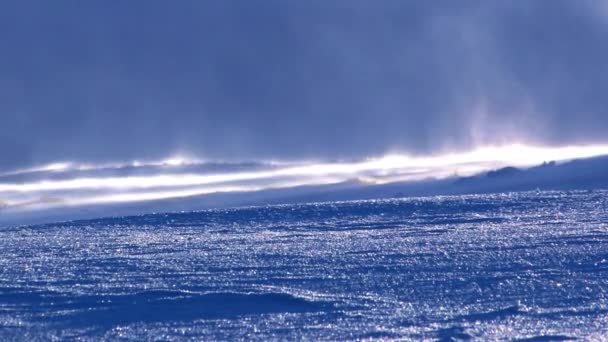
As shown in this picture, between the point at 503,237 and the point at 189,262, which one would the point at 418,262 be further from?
the point at 189,262

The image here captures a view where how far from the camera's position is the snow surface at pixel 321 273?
3986mm

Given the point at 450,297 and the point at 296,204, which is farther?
the point at 296,204

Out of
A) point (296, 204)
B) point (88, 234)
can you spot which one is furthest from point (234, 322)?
point (296, 204)

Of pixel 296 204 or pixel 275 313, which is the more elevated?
pixel 296 204

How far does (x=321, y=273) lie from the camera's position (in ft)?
15.6

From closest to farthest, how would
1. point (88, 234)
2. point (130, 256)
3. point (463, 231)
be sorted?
point (130, 256) < point (463, 231) < point (88, 234)

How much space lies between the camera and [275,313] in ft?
13.7

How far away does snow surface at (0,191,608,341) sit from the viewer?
3.99m

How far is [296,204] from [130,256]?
1671mm

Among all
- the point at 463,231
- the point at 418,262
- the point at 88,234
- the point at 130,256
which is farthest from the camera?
the point at 88,234

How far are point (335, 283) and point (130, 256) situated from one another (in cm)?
117

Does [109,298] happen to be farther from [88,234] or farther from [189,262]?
[88,234]

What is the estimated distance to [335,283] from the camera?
460cm

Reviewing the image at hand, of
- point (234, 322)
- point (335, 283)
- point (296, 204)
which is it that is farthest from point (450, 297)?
point (296, 204)
